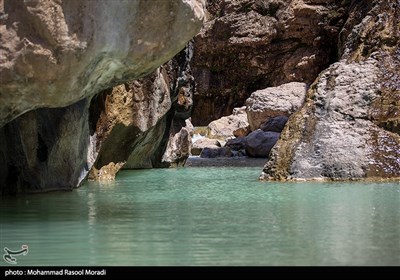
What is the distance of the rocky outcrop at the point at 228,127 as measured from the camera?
3042 centimetres

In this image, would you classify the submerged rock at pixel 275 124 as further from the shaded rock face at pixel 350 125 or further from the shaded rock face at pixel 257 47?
the shaded rock face at pixel 350 125

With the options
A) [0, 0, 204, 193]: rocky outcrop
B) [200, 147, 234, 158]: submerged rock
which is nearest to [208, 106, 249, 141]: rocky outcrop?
[200, 147, 234, 158]: submerged rock

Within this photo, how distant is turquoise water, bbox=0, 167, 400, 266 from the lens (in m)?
4.51

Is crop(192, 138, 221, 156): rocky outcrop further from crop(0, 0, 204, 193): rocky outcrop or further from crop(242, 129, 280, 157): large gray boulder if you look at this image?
crop(0, 0, 204, 193): rocky outcrop

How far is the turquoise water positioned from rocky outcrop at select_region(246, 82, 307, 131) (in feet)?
60.6

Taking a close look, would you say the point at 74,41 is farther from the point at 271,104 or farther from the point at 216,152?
the point at 271,104

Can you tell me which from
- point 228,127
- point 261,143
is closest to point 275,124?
point 261,143

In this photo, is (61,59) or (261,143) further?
(261,143)

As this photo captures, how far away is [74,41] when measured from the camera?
6.51 meters

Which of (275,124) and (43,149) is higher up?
(275,124)

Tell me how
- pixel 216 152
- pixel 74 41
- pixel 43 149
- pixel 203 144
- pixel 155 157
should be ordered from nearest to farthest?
pixel 74 41, pixel 43 149, pixel 155 157, pixel 216 152, pixel 203 144

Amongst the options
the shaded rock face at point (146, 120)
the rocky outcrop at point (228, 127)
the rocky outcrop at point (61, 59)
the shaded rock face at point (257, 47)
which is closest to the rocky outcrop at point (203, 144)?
the rocky outcrop at point (228, 127)

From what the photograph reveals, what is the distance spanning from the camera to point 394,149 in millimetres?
11156

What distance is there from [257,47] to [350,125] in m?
25.0
